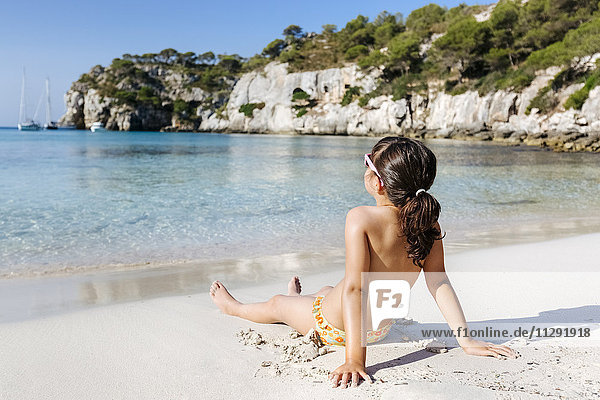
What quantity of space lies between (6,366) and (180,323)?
972mm

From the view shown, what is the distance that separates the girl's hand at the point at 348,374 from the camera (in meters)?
1.95

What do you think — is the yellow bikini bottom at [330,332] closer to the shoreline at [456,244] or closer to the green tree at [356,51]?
the shoreline at [456,244]

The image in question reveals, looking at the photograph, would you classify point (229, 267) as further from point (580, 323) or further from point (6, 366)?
point (580, 323)

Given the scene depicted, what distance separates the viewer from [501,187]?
37.3 feet

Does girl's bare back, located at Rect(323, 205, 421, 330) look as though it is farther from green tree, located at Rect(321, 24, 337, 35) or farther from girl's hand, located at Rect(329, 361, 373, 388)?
green tree, located at Rect(321, 24, 337, 35)

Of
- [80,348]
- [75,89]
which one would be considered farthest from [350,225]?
[75,89]

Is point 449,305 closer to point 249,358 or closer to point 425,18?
point 249,358

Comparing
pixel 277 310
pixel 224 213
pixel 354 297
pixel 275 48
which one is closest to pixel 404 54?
pixel 275 48

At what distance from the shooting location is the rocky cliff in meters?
32.5

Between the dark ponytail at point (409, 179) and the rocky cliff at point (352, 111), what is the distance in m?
28.1

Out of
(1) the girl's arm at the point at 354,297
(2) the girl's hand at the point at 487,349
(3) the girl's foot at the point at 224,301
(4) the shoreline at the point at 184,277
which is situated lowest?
(4) the shoreline at the point at 184,277

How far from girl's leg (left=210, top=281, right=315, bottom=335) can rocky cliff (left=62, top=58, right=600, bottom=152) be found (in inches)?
1099

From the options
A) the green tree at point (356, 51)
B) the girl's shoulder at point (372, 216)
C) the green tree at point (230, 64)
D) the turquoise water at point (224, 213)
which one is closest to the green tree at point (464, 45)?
the green tree at point (356, 51)

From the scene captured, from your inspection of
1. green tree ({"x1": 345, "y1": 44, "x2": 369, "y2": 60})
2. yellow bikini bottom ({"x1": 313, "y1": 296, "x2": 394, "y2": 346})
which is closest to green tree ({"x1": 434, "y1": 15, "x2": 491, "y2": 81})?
green tree ({"x1": 345, "y1": 44, "x2": 369, "y2": 60})
